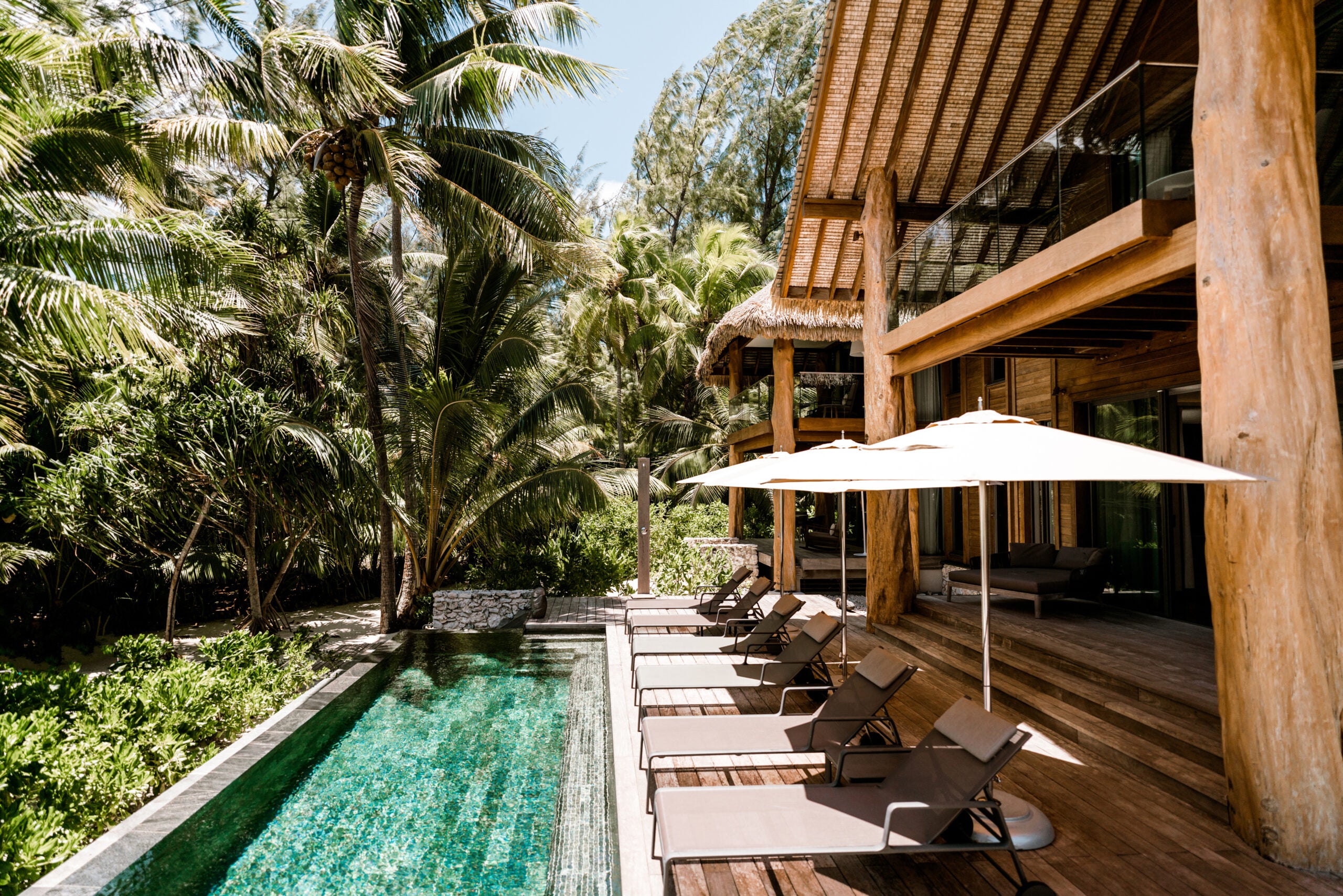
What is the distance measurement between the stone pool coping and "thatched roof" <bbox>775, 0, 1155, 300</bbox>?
7.87 metres

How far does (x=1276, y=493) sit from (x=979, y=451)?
4.28 feet

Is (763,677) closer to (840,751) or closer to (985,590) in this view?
(840,751)

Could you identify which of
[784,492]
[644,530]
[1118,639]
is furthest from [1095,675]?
[644,530]

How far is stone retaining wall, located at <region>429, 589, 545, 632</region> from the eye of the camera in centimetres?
1137

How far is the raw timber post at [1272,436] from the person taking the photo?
3430mm

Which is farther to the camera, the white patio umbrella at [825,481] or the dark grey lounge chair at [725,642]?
the dark grey lounge chair at [725,642]

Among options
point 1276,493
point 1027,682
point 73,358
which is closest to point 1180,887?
point 1276,493

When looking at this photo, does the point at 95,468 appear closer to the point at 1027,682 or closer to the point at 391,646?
the point at 391,646

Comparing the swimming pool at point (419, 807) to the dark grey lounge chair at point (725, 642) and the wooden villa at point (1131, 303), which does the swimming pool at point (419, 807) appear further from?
the wooden villa at point (1131, 303)

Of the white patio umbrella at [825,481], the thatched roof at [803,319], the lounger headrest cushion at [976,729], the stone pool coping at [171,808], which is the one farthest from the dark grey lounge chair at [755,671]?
the thatched roof at [803,319]

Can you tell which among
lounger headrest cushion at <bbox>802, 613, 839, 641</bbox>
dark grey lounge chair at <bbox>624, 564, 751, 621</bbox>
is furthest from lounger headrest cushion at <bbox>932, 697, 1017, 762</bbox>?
Answer: dark grey lounge chair at <bbox>624, 564, 751, 621</bbox>

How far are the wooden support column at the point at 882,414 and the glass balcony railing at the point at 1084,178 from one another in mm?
674

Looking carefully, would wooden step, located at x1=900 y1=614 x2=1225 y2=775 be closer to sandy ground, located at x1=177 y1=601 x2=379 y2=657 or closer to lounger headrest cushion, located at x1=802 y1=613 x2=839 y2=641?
lounger headrest cushion, located at x1=802 y1=613 x2=839 y2=641

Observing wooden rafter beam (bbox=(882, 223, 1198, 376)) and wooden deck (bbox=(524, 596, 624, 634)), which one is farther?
wooden deck (bbox=(524, 596, 624, 634))
